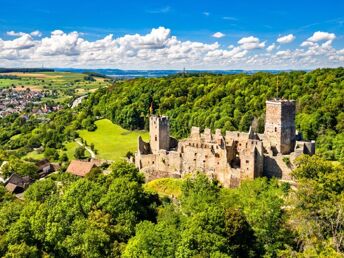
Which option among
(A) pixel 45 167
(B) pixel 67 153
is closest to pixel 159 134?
(A) pixel 45 167

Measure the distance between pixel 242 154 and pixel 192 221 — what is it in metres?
13.2

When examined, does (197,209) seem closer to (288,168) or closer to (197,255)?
(197,255)

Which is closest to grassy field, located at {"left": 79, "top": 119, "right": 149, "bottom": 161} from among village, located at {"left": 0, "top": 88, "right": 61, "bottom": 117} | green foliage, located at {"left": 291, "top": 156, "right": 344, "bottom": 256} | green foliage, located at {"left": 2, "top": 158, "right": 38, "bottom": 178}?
green foliage, located at {"left": 2, "top": 158, "right": 38, "bottom": 178}

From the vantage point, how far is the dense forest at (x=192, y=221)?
30.0 m

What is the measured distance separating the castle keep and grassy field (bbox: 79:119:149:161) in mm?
23852

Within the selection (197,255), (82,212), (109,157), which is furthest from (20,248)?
(109,157)

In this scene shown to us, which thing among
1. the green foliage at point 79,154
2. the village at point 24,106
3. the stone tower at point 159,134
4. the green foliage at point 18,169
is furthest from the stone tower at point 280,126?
the village at point 24,106

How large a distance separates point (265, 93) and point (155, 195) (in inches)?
1984

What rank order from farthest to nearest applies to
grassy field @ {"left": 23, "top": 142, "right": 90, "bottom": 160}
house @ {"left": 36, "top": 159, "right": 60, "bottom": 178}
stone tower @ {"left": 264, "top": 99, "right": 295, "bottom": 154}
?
grassy field @ {"left": 23, "top": 142, "right": 90, "bottom": 160} → house @ {"left": 36, "top": 159, "right": 60, "bottom": 178} → stone tower @ {"left": 264, "top": 99, "right": 295, "bottom": 154}

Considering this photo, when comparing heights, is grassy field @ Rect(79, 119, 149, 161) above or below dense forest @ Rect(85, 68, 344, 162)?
below

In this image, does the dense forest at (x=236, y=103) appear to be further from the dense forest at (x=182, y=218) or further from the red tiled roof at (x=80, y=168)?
the red tiled roof at (x=80, y=168)

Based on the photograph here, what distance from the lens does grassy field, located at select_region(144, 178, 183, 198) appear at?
4414cm

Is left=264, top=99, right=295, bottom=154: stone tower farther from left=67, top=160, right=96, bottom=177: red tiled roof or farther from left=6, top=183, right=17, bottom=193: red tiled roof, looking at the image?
left=6, top=183, right=17, bottom=193: red tiled roof

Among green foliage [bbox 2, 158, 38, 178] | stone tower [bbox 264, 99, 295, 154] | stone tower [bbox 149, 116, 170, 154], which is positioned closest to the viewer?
stone tower [bbox 264, 99, 295, 154]
